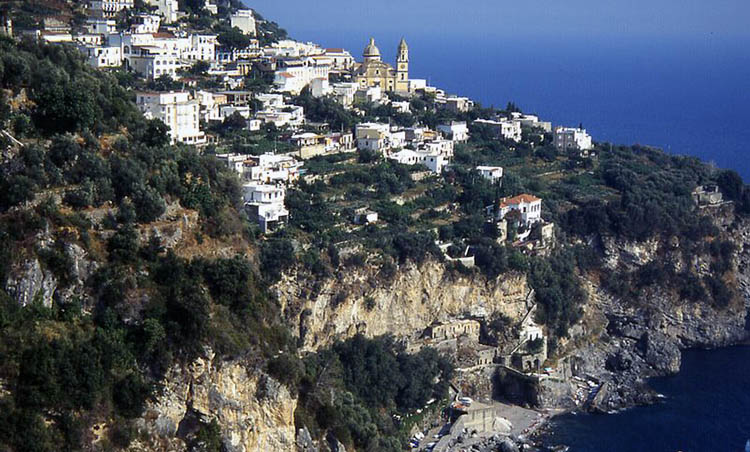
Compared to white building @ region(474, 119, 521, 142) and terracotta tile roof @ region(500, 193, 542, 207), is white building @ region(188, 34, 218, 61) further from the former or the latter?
terracotta tile roof @ region(500, 193, 542, 207)

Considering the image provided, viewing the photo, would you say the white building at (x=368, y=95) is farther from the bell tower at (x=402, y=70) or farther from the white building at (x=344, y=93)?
the bell tower at (x=402, y=70)

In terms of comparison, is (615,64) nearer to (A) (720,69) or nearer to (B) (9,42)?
(A) (720,69)

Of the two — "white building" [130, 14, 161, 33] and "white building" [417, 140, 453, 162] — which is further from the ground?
"white building" [130, 14, 161, 33]

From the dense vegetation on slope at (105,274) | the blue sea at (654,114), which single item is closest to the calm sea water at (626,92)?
the blue sea at (654,114)

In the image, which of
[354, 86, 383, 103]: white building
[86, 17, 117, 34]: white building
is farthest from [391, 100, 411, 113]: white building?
[86, 17, 117, 34]: white building

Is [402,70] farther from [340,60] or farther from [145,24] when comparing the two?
[145,24]

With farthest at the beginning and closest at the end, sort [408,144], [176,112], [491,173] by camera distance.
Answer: [408,144] → [491,173] → [176,112]

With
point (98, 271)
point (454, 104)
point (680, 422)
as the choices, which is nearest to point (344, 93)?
point (454, 104)
